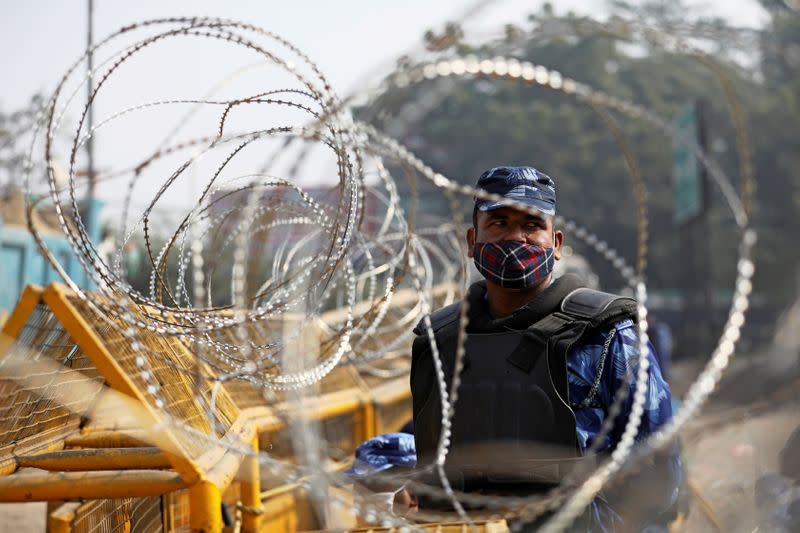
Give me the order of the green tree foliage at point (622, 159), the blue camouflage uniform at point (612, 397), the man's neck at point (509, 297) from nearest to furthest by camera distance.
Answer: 1. the blue camouflage uniform at point (612, 397)
2. the man's neck at point (509, 297)
3. the green tree foliage at point (622, 159)

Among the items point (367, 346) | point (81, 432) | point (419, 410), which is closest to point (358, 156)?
point (419, 410)

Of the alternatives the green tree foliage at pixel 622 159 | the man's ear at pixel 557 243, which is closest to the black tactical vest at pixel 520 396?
the man's ear at pixel 557 243

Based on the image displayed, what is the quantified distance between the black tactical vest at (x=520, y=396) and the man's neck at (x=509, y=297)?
9 cm

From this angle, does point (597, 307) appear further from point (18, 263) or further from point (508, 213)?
point (18, 263)

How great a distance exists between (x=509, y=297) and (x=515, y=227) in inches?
8.7

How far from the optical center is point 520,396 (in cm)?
293

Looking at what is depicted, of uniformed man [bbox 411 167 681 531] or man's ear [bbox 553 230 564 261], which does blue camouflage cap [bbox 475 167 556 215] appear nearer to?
uniformed man [bbox 411 167 681 531]

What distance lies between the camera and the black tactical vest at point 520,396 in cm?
287

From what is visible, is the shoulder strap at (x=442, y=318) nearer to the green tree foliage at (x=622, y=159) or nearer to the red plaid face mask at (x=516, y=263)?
the red plaid face mask at (x=516, y=263)

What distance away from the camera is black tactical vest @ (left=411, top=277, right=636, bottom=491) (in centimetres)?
287

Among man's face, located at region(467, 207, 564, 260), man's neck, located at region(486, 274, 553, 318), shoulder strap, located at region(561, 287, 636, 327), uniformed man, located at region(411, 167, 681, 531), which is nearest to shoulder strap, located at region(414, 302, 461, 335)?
uniformed man, located at region(411, 167, 681, 531)

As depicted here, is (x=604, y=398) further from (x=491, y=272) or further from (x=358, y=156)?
(x=358, y=156)

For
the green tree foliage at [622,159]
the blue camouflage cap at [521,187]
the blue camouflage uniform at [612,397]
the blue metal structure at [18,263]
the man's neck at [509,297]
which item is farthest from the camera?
the green tree foliage at [622,159]

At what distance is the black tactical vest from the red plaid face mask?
8 centimetres
